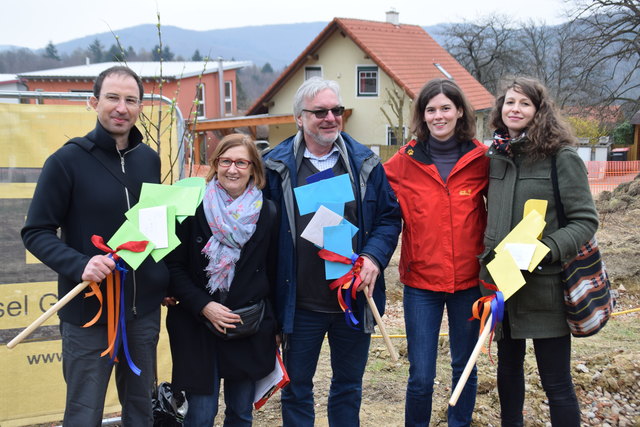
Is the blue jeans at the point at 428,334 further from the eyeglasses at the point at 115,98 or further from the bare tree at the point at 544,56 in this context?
the bare tree at the point at 544,56

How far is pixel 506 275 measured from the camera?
9.88 feet

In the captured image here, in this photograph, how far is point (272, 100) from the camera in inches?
1123

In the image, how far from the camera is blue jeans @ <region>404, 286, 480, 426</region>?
3.40 m

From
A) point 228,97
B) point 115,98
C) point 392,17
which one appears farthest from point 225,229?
point 228,97

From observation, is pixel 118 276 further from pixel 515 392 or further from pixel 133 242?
pixel 515 392

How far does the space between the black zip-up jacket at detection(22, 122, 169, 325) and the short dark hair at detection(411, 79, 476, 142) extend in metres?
1.51

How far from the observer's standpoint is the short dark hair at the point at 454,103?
11.0 ft

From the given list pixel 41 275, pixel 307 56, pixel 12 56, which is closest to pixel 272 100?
pixel 307 56

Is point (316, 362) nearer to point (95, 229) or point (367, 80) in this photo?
point (95, 229)

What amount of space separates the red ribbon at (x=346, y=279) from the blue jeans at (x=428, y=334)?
461mm

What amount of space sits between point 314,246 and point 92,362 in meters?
1.20

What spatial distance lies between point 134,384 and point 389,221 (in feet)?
5.13

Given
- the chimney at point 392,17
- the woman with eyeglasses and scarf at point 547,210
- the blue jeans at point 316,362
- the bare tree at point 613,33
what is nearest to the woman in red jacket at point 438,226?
the woman with eyeglasses and scarf at point 547,210

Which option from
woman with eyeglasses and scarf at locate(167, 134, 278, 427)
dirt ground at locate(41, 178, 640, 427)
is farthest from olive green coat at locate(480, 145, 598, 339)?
woman with eyeglasses and scarf at locate(167, 134, 278, 427)
